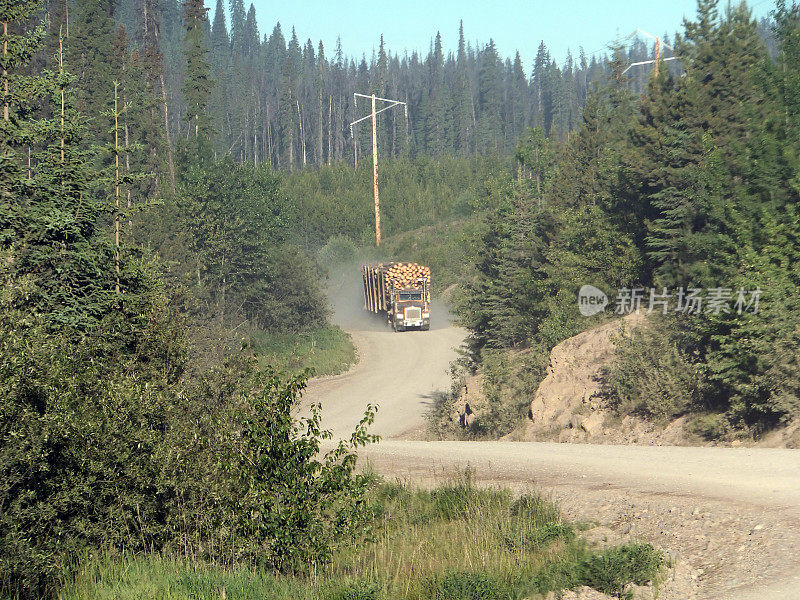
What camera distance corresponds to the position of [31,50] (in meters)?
17.9

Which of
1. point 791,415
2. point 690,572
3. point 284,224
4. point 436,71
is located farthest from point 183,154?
point 436,71

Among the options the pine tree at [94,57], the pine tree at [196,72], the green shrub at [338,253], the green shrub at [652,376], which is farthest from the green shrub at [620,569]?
the pine tree at [196,72]

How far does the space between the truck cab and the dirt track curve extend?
28.7 meters

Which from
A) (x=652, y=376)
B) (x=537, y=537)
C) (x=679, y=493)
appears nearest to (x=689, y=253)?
(x=652, y=376)

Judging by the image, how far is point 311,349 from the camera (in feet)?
139

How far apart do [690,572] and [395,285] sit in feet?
136

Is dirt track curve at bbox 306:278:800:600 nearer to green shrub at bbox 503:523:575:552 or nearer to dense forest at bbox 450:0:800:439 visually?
green shrub at bbox 503:523:575:552

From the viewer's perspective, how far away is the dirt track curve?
9289 mm

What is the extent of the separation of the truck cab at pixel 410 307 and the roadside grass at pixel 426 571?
37714 mm

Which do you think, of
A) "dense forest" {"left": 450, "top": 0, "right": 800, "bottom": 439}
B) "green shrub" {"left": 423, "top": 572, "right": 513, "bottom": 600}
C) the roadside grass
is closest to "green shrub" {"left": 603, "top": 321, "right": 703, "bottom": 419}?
"dense forest" {"left": 450, "top": 0, "right": 800, "bottom": 439}

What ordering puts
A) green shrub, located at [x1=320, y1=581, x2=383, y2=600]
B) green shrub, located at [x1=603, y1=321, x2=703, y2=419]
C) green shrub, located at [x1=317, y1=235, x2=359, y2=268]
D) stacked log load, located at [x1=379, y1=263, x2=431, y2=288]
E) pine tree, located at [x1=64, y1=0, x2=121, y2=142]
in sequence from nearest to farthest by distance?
green shrub, located at [x1=320, y1=581, x2=383, y2=600] → green shrub, located at [x1=603, y1=321, x2=703, y2=419] → stacked log load, located at [x1=379, y1=263, x2=431, y2=288] → pine tree, located at [x1=64, y1=0, x2=121, y2=142] → green shrub, located at [x1=317, y1=235, x2=359, y2=268]

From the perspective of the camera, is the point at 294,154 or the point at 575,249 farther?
the point at 294,154

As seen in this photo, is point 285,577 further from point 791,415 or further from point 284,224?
point 284,224

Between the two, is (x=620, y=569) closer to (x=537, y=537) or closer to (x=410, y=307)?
(x=537, y=537)
